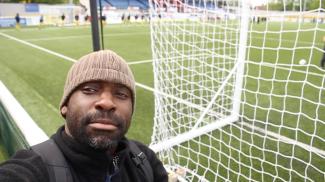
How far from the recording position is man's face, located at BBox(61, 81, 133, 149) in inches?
47.1

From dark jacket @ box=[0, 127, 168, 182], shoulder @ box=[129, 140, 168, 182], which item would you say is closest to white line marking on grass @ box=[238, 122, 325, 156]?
shoulder @ box=[129, 140, 168, 182]

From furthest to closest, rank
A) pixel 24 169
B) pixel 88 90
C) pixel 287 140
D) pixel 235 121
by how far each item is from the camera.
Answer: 1. pixel 235 121
2. pixel 287 140
3. pixel 88 90
4. pixel 24 169

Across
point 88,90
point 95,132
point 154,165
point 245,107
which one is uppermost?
point 88,90

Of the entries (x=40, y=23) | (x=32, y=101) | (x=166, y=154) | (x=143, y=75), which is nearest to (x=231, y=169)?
(x=166, y=154)

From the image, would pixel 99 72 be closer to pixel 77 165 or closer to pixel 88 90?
pixel 88 90

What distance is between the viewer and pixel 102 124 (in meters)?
1.21

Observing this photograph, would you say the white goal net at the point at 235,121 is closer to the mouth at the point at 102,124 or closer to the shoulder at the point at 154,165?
the shoulder at the point at 154,165

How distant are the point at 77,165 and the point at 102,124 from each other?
7.2 inches

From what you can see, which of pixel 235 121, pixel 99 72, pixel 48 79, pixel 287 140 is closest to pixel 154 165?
pixel 99 72

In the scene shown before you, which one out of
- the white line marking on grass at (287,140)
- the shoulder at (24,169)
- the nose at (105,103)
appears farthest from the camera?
the white line marking on grass at (287,140)

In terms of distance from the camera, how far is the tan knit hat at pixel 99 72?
127 cm

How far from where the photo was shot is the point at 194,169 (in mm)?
3285

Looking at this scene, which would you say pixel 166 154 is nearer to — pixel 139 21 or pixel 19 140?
pixel 19 140

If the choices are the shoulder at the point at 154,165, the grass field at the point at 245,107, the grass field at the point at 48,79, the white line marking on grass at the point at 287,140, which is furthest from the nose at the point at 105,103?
the grass field at the point at 48,79
